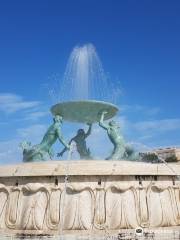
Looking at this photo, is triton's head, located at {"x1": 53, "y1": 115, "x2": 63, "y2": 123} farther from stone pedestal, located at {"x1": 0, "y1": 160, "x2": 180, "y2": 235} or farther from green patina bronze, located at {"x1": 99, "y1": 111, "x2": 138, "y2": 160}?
stone pedestal, located at {"x1": 0, "y1": 160, "x2": 180, "y2": 235}

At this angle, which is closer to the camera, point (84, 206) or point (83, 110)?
point (84, 206)

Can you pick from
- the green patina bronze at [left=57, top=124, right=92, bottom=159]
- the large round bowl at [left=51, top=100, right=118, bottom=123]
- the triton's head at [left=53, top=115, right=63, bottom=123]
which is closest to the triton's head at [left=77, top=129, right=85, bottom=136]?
the green patina bronze at [left=57, top=124, right=92, bottom=159]

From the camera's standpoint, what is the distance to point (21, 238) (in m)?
10.3

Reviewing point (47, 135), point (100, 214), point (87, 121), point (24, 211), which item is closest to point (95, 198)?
point (100, 214)

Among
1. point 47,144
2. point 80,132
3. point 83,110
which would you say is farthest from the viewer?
Result: point 80,132

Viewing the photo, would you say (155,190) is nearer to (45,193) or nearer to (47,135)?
(45,193)

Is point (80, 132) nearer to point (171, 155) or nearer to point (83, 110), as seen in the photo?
point (83, 110)

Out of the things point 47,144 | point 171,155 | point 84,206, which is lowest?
point 84,206

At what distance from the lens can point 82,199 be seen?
10.6 meters

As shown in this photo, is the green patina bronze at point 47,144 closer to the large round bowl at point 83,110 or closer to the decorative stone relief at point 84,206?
the large round bowl at point 83,110

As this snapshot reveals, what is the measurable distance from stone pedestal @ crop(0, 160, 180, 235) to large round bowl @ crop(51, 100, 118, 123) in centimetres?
411

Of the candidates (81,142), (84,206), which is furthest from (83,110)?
(84,206)

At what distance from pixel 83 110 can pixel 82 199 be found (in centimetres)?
518

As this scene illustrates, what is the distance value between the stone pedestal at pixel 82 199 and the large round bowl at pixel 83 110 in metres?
4.11
